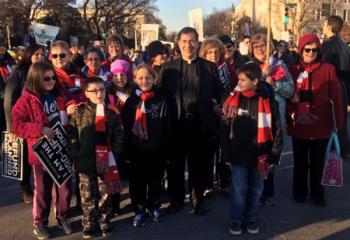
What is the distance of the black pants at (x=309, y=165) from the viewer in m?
5.20

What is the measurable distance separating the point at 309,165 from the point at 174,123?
184cm

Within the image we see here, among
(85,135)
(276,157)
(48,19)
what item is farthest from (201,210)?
(48,19)

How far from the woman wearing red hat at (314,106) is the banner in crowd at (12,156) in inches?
128

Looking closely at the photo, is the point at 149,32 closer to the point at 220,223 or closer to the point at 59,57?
the point at 59,57

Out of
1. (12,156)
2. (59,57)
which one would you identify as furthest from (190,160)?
(12,156)

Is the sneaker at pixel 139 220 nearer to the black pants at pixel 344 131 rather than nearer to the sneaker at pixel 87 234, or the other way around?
the sneaker at pixel 87 234

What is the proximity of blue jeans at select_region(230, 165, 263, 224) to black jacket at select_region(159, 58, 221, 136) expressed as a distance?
75 centimetres

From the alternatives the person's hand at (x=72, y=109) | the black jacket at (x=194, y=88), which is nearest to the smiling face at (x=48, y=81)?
the person's hand at (x=72, y=109)

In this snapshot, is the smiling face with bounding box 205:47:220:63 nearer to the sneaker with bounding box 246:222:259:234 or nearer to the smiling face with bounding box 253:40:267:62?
the smiling face with bounding box 253:40:267:62

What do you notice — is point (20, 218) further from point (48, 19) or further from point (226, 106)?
point (48, 19)

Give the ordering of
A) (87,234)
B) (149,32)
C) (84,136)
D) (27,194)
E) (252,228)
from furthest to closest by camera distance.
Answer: (149,32) → (27,194) → (252,228) → (87,234) → (84,136)

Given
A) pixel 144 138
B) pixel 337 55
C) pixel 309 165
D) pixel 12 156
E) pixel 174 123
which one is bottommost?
pixel 309 165

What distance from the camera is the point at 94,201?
439 cm

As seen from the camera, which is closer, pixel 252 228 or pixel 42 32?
pixel 252 228
